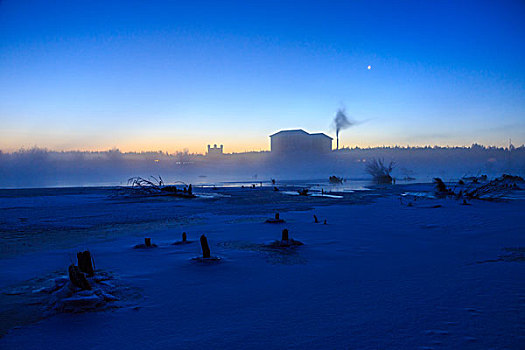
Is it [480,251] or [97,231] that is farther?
[97,231]

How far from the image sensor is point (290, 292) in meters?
4.08

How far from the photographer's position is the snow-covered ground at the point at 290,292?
114 inches

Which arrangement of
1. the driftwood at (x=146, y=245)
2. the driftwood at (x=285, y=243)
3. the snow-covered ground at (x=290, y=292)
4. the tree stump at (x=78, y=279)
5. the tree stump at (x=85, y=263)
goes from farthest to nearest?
1. the driftwood at (x=146, y=245)
2. the driftwood at (x=285, y=243)
3. the tree stump at (x=85, y=263)
4. the tree stump at (x=78, y=279)
5. the snow-covered ground at (x=290, y=292)

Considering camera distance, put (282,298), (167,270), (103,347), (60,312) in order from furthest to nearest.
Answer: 1. (167,270)
2. (282,298)
3. (60,312)
4. (103,347)

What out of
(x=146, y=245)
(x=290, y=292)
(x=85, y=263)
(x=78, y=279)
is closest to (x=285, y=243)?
(x=290, y=292)

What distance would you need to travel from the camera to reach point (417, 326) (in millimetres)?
2992

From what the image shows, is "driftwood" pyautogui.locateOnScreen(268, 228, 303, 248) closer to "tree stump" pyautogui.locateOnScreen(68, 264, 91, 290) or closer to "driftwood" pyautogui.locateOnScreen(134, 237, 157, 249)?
"driftwood" pyautogui.locateOnScreen(134, 237, 157, 249)

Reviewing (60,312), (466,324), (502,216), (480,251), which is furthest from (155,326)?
(502,216)

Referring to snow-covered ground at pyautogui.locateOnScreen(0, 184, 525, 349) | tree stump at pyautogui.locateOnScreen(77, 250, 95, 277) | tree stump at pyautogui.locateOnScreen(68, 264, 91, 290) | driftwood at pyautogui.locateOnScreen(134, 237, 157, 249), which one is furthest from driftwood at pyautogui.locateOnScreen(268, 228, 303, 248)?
tree stump at pyautogui.locateOnScreen(68, 264, 91, 290)

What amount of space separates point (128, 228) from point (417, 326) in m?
→ 8.83

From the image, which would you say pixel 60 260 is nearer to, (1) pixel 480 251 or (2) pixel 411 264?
(2) pixel 411 264

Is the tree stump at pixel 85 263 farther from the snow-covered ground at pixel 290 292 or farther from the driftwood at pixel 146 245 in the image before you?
the driftwood at pixel 146 245

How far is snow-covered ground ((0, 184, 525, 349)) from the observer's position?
2908 millimetres

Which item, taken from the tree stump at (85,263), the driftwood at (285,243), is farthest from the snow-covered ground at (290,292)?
the tree stump at (85,263)
